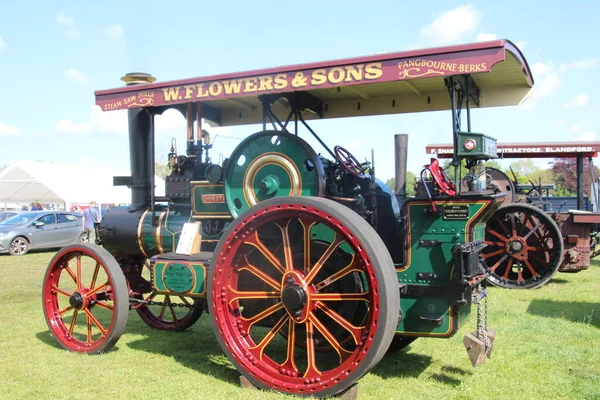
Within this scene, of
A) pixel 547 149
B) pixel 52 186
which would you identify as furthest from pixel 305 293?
pixel 52 186

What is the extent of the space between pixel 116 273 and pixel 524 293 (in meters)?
5.50

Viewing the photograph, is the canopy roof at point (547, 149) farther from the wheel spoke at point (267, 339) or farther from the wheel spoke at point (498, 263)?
the wheel spoke at point (267, 339)

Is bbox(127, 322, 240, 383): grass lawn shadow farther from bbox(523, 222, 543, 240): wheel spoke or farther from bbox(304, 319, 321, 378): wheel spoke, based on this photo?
bbox(523, 222, 543, 240): wheel spoke

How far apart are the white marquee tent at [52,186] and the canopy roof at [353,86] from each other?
2014 centimetres

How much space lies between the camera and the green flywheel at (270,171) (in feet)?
12.9

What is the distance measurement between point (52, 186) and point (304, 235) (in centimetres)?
2392

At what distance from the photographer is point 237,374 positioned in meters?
3.88

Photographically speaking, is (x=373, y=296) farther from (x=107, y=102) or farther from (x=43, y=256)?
(x=43, y=256)

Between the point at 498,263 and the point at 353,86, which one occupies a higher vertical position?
the point at 353,86

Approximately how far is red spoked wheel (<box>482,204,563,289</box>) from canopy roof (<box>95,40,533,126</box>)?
4.02 m

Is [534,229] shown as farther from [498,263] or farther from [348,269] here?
[348,269]

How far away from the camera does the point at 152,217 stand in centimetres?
475

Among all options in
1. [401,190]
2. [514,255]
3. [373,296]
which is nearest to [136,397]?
[373,296]

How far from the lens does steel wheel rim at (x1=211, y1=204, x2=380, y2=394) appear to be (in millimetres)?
3119
